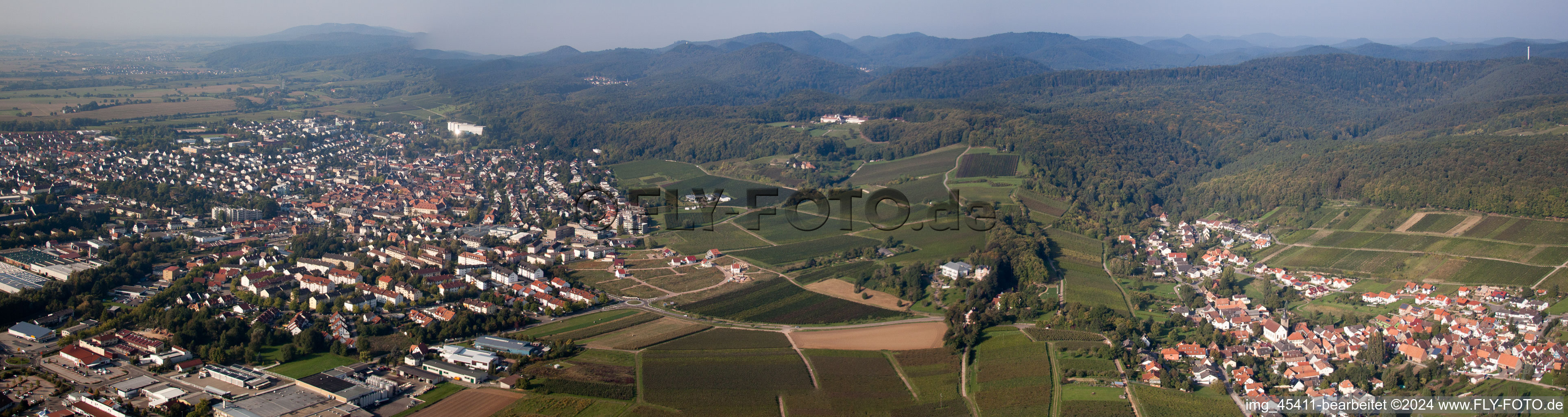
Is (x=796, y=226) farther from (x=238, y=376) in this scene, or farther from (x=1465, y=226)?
(x=1465, y=226)

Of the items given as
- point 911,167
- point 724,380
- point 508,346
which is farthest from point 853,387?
point 911,167

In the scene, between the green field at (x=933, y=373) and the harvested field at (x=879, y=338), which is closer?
the green field at (x=933, y=373)

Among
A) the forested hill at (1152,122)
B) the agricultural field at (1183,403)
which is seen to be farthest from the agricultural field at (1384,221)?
the agricultural field at (1183,403)

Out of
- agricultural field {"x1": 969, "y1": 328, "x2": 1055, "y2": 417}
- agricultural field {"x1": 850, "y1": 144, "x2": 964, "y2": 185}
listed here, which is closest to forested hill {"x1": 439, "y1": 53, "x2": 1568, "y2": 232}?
agricultural field {"x1": 850, "y1": 144, "x2": 964, "y2": 185}

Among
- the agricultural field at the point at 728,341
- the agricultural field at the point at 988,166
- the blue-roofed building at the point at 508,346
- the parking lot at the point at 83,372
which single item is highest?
the agricultural field at the point at 988,166

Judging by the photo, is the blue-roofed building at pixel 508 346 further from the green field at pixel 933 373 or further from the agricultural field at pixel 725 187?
the agricultural field at pixel 725 187

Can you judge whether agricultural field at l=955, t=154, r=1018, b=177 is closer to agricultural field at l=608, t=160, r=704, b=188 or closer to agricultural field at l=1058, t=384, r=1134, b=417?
agricultural field at l=608, t=160, r=704, b=188

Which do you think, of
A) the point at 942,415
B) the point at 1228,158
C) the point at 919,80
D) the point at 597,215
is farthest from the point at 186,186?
the point at 919,80
